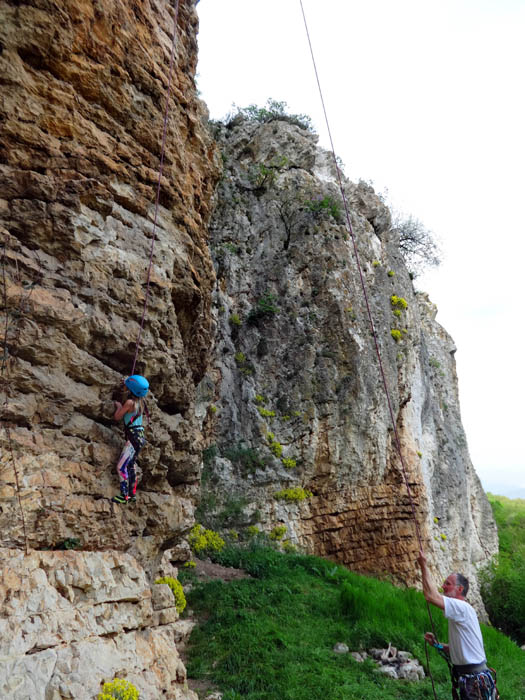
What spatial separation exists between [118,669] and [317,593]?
7045 millimetres

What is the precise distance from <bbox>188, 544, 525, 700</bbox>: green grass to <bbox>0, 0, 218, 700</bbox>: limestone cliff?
2.13m

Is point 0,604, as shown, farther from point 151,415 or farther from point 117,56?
point 117,56

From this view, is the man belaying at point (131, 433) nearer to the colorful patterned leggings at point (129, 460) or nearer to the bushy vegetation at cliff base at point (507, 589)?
the colorful patterned leggings at point (129, 460)

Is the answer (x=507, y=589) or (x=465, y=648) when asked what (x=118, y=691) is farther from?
(x=507, y=589)

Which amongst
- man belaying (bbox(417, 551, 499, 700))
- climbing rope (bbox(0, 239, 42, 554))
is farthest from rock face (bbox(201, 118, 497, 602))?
climbing rope (bbox(0, 239, 42, 554))

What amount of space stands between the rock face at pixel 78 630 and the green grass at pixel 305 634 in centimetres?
209

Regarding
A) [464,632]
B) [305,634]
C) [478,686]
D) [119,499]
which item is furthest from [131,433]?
[305,634]

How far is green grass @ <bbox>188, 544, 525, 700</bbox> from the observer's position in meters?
7.00

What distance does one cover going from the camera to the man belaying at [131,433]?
17.4 ft

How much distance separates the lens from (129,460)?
538 centimetres

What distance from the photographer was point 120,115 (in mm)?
6215

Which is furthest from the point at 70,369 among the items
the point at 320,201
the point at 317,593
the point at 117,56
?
the point at 320,201

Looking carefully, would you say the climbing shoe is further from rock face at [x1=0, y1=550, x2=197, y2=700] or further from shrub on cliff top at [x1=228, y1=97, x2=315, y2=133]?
shrub on cliff top at [x1=228, y1=97, x2=315, y2=133]

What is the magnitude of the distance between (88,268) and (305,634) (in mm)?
7159
